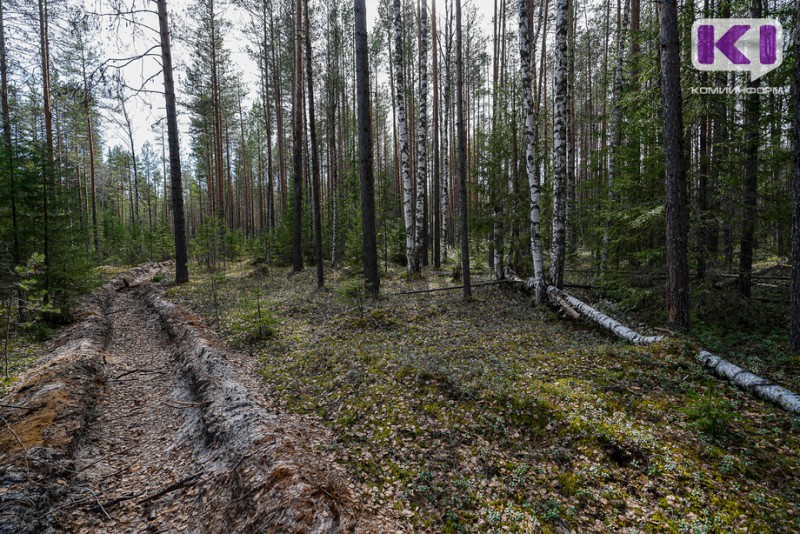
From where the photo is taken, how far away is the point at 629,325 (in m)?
8.00

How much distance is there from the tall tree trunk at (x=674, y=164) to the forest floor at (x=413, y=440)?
1.14 meters

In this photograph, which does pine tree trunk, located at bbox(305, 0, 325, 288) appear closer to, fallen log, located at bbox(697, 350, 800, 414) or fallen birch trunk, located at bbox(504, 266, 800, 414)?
fallen birch trunk, located at bbox(504, 266, 800, 414)

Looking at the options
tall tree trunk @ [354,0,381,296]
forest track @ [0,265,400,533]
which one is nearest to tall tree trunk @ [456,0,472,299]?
tall tree trunk @ [354,0,381,296]

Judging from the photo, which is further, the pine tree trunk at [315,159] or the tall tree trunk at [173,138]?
the tall tree trunk at [173,138]

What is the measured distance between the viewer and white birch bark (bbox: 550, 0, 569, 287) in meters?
9.55

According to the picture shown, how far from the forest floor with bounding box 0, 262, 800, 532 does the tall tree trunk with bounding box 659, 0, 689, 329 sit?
1138mm

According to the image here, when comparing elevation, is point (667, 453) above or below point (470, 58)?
below

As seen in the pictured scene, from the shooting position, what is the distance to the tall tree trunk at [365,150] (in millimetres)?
10648

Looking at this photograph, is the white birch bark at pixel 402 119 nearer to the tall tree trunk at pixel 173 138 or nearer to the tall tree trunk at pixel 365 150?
the tall tree trunk at pixel 365 150

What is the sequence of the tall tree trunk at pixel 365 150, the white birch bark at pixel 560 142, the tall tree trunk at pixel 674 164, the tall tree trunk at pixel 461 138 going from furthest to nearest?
the tall tree trunk at pixel 365 150 → the tall tree trunk at pixel 461 138 → the white birch bark at pixel 560 142 → the tall tree trunk at pixel 674 164

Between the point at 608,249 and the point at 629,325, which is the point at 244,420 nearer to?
the point at 629,325

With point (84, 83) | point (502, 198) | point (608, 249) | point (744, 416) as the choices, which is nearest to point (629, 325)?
point (608, 249)

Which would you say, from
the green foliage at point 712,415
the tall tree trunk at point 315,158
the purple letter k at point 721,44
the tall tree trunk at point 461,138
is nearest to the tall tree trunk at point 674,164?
the purple letter k at point 721,44

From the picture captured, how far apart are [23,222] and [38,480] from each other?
936 cm
